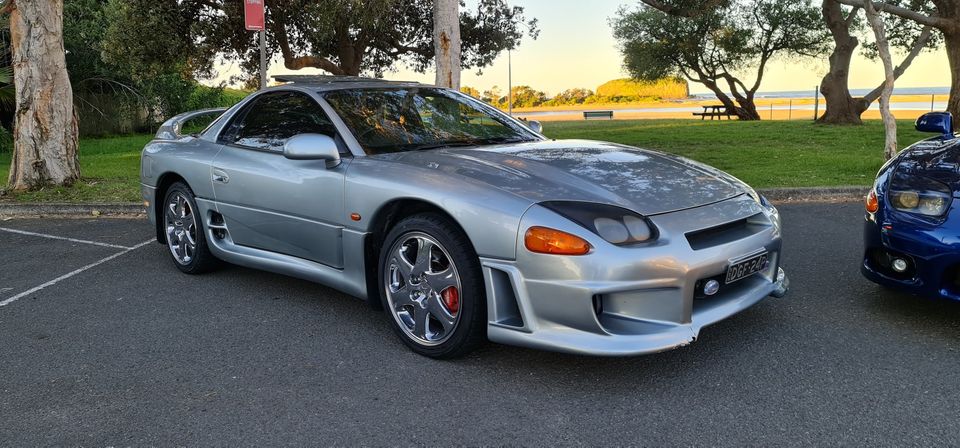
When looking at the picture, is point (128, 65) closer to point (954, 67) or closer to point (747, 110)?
point (954, 67)

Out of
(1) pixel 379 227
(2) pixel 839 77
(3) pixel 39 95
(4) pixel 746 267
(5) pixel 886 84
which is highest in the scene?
(2) pixel 839 77

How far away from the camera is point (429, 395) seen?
3223 millimetres

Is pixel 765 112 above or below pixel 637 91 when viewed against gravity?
below

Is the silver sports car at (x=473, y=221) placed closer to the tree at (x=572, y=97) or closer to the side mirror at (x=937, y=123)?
the side mirror at (x=937, y=123)

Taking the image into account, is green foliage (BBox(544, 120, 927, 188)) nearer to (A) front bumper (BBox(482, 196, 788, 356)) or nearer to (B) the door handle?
(A) front bumper (BBox(482, 196, 788, 356))

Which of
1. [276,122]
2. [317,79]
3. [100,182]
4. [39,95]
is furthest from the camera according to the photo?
[100,182]

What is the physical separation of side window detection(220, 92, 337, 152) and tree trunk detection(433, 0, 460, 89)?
517cm

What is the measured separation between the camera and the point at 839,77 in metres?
20.8

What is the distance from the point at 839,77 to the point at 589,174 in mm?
19961

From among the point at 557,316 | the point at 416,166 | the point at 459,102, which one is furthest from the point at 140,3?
the point at 557,316

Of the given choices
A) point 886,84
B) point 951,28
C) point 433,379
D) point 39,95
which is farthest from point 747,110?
point 433,379

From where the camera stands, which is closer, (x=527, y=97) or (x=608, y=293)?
(x=608, y=293)

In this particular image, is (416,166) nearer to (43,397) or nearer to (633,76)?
(43,397)

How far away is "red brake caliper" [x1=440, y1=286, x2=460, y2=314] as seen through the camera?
350 centimetres
